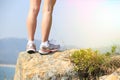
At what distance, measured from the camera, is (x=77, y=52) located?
5.66 m

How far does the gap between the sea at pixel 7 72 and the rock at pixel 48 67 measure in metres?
3.36

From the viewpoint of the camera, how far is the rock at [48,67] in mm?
5461

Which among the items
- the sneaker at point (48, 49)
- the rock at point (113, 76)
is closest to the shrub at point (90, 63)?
the rock at point (113, 76)

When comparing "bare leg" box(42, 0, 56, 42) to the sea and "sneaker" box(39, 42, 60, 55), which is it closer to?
"sneaker" box(39, 42, 60, 55)

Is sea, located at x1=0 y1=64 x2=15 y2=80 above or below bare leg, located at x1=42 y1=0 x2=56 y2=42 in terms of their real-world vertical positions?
below

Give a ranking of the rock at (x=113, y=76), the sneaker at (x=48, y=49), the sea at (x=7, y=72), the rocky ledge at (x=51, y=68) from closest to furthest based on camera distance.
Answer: the rock at (x=113, y=76) → the rocky ledge at (x=51, y=68) → the sneaker at (x=48, y=49) → the sea at (x=7, y=72)

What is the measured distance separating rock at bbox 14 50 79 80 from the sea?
3.36 metres

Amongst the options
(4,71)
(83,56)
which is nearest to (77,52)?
(83,56)

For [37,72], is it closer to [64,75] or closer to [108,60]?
[64,75]

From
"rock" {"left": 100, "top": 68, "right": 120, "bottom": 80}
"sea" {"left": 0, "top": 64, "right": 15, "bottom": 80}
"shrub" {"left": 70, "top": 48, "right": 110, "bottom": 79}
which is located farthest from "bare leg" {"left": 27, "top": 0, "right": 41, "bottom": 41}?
"sea" {"left": 0, "top": 64, "right": 15, "bottom": 80}

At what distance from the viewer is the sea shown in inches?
372

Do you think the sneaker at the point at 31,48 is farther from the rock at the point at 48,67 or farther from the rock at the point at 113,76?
the rock at the point at 113,76

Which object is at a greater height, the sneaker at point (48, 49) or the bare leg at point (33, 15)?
the bare leg at point (33, 15)

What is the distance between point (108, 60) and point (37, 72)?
1.05 meters
